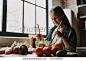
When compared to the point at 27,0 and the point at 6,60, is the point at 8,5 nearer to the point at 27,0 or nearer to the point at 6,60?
the point at 27,0

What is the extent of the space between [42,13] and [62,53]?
0.90 metres

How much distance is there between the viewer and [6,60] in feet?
1.41

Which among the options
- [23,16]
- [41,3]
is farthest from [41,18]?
[23,16]

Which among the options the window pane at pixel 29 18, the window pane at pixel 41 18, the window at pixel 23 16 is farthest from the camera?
the window pane at pixel 41 18

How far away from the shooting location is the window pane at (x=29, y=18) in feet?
3.44

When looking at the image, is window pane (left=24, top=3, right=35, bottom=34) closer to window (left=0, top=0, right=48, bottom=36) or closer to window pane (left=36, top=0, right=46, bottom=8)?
window (left=0, top=0, right=48, bottom=36)

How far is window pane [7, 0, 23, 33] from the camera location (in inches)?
36.2

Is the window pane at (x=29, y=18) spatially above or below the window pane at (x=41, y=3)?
below

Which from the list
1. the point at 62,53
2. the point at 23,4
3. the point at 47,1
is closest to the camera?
the point at 62,53

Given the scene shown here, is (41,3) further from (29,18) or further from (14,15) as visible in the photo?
(14,15)

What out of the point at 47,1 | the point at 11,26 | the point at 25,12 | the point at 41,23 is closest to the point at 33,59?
the point at 11,26

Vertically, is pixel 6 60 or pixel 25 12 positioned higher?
pixel 25 12

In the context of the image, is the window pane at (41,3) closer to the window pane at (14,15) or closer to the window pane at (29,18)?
the window pane at (29,18)

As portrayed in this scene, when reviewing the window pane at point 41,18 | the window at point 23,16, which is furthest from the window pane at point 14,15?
the window pane at point 41,18
